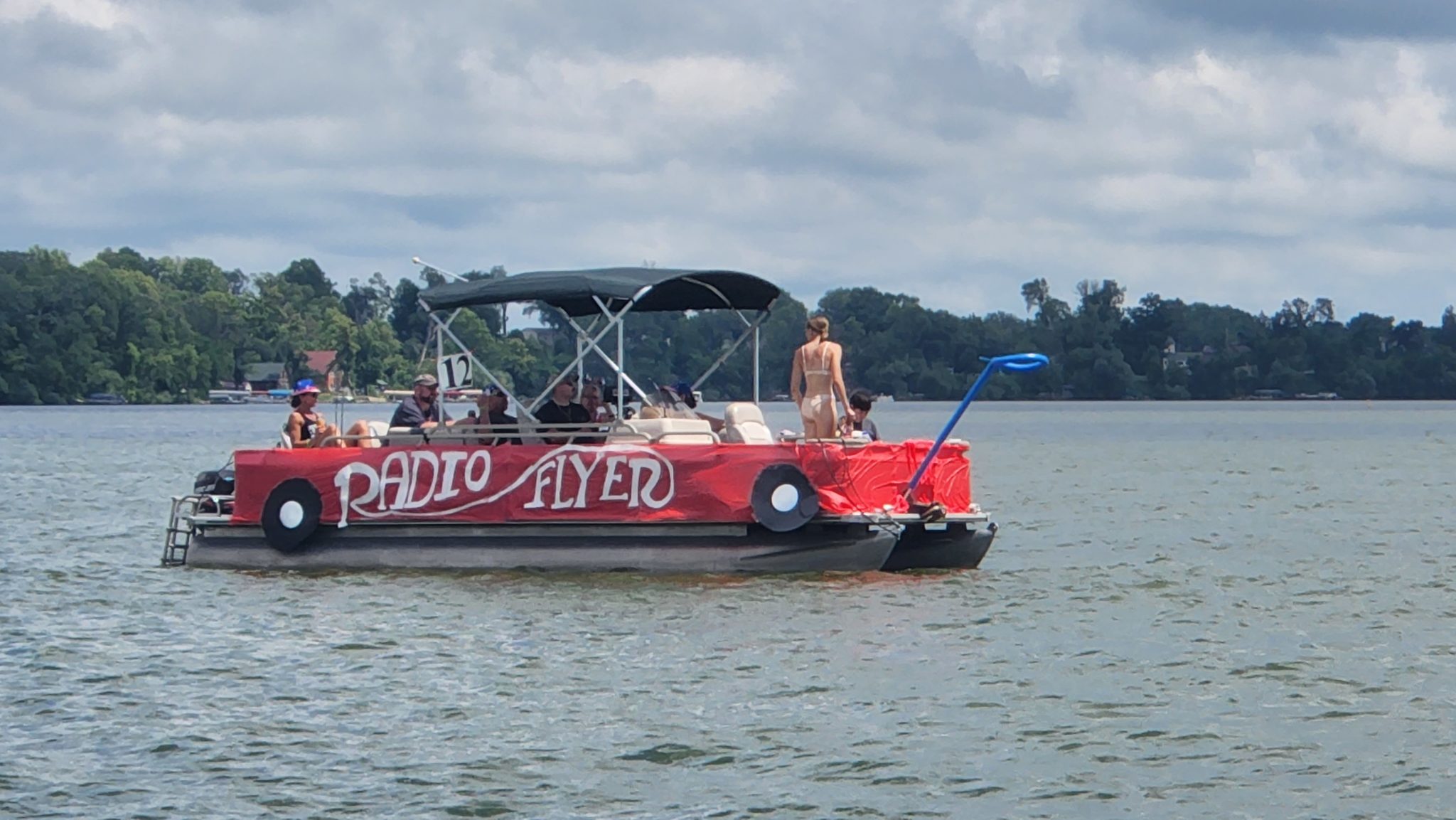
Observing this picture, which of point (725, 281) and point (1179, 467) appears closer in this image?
point (725, 281)

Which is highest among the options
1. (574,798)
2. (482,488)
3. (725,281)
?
(725,281)

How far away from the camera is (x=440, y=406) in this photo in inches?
872

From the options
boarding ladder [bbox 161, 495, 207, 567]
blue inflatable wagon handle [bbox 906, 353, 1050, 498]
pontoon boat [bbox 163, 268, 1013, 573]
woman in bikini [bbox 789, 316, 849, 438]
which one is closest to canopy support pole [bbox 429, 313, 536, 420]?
pontoon boat [bbox 163, 268, 1013, 573]

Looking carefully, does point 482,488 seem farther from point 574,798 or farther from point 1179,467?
point 1179,467

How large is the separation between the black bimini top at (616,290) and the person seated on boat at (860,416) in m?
1.47

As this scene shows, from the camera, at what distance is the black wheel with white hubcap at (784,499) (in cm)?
2064

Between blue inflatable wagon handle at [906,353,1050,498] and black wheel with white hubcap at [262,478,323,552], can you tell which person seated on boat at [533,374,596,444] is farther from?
blue inflatable wagon handle at [906,353,1050,498]

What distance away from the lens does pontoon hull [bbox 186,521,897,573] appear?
68.7ft

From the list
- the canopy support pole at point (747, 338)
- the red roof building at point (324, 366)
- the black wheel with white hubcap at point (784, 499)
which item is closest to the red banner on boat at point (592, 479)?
the black wheel with white hubcap at point (784, 499)

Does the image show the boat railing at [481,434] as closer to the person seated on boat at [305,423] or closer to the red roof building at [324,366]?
the person seated on boat at [305,423]

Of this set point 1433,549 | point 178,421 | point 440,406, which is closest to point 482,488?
point 440,406

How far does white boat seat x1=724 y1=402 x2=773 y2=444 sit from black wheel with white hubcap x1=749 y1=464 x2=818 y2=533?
77 centimetres

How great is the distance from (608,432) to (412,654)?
4.10 metres

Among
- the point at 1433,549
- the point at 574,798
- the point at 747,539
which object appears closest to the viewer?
the point at 574,798
